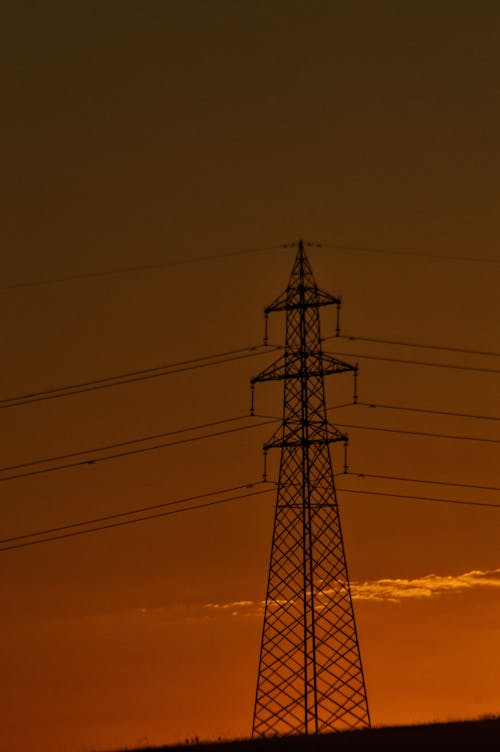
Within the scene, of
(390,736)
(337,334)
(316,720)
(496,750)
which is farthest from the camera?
(337,334)

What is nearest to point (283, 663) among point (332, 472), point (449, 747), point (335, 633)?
point (335, 633)

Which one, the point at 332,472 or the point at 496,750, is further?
the point at 332,472

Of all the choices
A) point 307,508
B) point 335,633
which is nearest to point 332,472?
point 307,508

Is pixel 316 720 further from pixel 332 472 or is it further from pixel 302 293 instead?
pixel 302 293

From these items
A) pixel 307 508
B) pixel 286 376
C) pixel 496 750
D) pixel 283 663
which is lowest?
pixel 496 750

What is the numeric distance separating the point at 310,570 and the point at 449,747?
35.9ft

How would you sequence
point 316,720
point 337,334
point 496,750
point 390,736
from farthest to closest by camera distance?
point 337,334 < point 316,720 < point 390,736 < point 496,750

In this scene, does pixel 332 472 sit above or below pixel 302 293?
below

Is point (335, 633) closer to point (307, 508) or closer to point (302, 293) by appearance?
point (307, 508)

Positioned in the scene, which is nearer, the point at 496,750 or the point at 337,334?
the point at 496,750

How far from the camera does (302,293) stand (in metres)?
68.6

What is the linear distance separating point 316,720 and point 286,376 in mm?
12108

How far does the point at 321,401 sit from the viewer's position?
6794 centimetres

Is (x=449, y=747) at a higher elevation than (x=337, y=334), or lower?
lower
